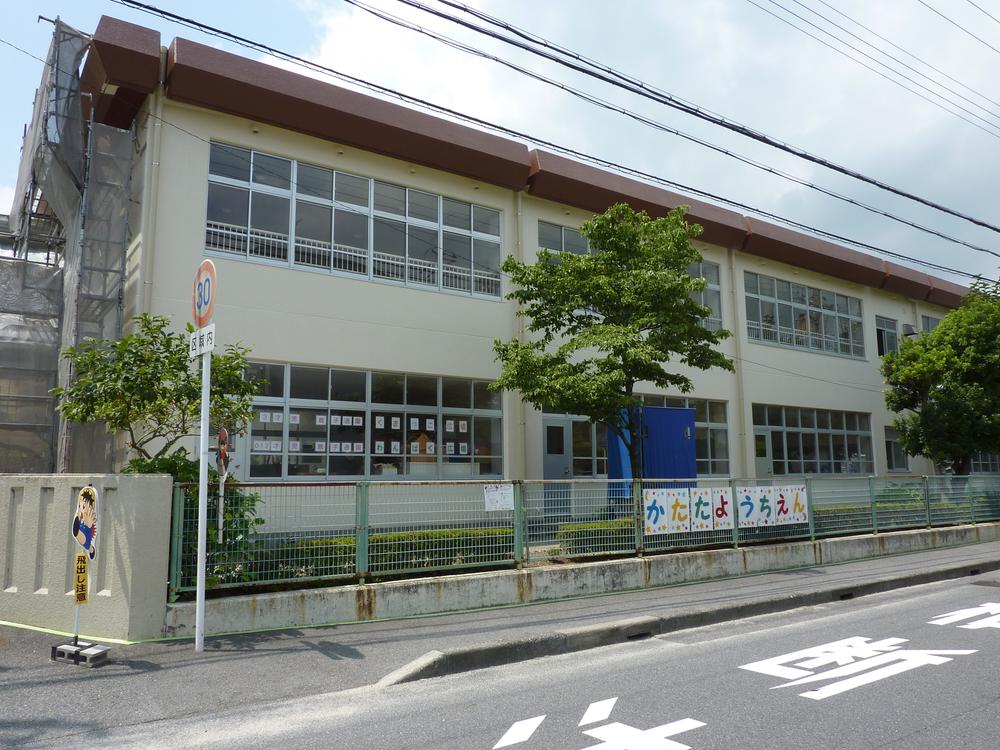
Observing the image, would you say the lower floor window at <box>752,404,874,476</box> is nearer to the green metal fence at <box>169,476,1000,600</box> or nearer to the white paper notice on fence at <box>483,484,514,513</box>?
the green metal fence at <box>169,476,1000,600</box>

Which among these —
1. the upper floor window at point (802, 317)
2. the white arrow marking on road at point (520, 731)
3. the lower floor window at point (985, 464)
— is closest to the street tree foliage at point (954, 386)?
the upper floor window at point (802, 317)

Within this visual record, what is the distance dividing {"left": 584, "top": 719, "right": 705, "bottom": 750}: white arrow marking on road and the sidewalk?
2121mm

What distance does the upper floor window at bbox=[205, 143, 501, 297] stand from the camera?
13102 mm

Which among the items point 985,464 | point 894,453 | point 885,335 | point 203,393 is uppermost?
point 885,335

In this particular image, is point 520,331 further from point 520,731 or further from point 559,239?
point 520,731

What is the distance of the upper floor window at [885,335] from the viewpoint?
2598cm

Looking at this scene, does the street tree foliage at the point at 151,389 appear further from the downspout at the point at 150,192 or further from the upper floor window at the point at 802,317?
the upper floor window at the point at 802,317

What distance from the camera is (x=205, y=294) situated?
7160mm

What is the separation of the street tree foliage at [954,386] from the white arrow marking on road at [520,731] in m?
20.7

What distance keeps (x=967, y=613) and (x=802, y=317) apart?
15.9m

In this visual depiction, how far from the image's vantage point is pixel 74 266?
13695 millimetres

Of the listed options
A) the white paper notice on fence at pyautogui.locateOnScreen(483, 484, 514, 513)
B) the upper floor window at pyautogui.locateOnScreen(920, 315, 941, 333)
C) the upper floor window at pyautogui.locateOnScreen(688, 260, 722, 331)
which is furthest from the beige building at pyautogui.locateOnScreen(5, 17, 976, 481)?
the upper floor window at pyautogui.locateOnScreen(920, 315, 941, 333)

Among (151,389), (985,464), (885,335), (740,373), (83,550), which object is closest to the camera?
(83,550)

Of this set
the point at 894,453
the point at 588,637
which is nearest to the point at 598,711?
the point at 588,637
